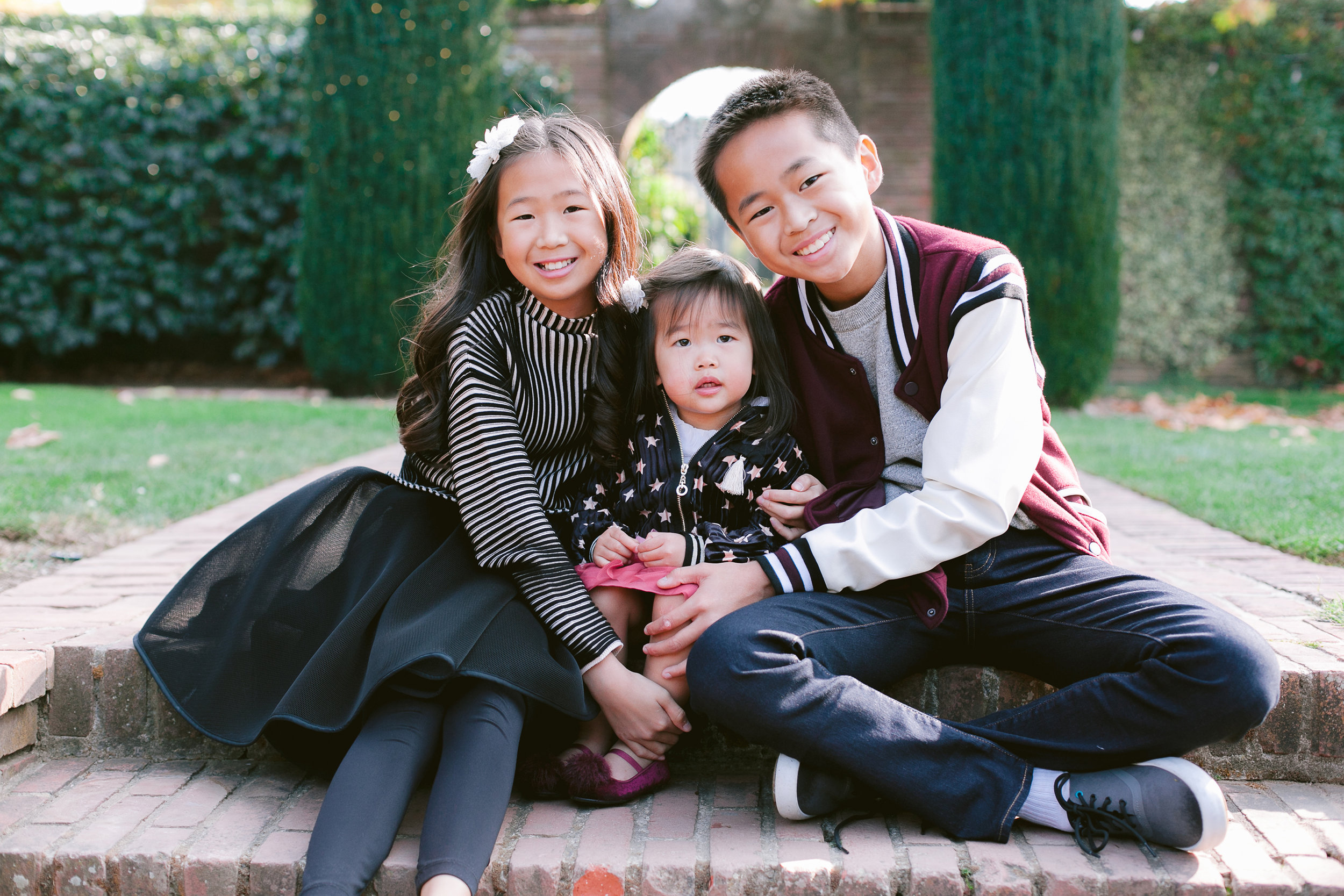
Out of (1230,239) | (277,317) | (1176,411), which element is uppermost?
(1230,239)

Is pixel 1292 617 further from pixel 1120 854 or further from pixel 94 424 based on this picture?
pixel 94 424

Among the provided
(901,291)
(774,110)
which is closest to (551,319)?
(774,110)

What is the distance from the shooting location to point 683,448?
1997 millimetres

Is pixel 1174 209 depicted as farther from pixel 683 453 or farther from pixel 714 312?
pixel 683 453


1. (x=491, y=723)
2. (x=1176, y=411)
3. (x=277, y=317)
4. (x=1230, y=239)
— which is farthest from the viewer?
(x=1230, y=239)

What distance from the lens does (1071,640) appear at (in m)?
1.64

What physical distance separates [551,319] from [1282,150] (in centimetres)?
810

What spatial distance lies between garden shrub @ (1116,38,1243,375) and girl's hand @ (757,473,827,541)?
727 centimetres

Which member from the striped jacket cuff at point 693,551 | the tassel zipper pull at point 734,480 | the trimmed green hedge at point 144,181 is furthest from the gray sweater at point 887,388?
the trimmed green hedge at point 144,181

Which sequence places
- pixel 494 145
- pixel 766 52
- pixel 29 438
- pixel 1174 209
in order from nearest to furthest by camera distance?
pixel 494 145 < pixel 29 438 < pixel 1174 209 < pixel 766 52

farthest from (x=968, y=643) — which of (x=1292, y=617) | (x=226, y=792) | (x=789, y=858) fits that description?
(x=226, y=792)

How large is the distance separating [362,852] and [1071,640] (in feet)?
3.98

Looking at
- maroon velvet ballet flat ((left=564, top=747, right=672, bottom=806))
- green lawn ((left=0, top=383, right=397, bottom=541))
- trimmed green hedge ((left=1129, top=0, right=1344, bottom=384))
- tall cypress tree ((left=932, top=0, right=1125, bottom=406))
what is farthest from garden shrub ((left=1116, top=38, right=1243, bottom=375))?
maroon velvet ballet flat ((left=564, top=747, right=672, bottom=806))

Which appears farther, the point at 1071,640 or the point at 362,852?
the point at 1071,640
